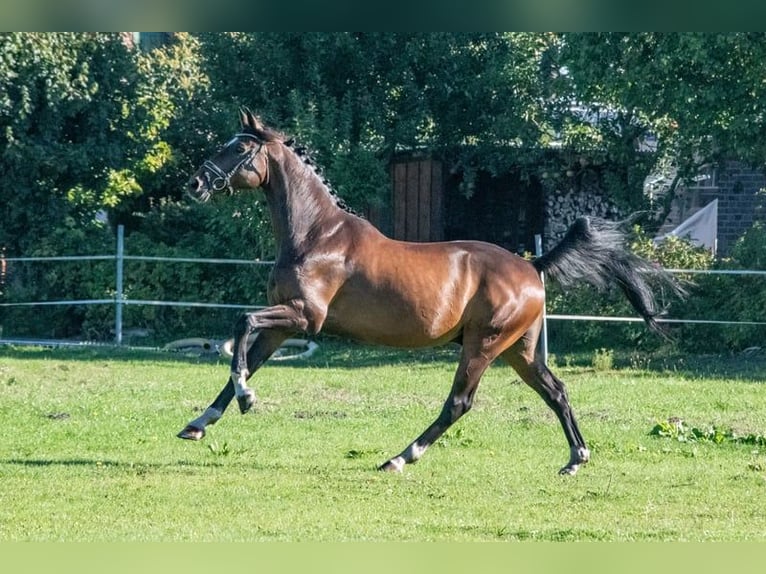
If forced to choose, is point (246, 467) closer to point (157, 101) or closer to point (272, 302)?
point (272, 302)

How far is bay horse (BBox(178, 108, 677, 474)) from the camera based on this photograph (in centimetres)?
867

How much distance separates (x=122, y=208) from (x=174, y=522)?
595 inches

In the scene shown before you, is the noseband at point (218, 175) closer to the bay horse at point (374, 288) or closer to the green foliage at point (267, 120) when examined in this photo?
the bay horse at point (374, 288)

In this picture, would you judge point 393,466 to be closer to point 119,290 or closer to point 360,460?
point 360,460

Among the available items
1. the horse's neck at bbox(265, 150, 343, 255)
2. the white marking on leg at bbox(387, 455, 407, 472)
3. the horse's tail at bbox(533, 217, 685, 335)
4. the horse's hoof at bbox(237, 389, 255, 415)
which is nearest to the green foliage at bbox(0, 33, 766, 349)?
the horse's tail at bbox(533, 217, 685, 335)

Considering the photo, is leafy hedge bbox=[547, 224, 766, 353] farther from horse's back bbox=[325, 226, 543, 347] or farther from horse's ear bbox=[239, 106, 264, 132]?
horse's ear bbox=[239, 106, 264, 132]

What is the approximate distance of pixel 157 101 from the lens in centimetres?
2050

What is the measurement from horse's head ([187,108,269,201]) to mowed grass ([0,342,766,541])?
201 centimetres

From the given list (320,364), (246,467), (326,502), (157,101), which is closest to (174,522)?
(326,502)

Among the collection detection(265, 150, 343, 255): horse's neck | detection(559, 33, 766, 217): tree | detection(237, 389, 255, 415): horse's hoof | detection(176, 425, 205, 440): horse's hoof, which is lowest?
detection(176, 425, 205, 440): horse's hoof

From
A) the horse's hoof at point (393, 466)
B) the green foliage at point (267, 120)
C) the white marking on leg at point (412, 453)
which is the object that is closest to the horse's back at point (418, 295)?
the white marking on leg at point (412, 453)

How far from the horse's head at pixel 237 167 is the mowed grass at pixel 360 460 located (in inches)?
79.2

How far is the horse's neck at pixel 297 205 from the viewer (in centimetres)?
880

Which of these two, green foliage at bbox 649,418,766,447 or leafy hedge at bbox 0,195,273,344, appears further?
leafy hedge at bbox 0,195,273,344
